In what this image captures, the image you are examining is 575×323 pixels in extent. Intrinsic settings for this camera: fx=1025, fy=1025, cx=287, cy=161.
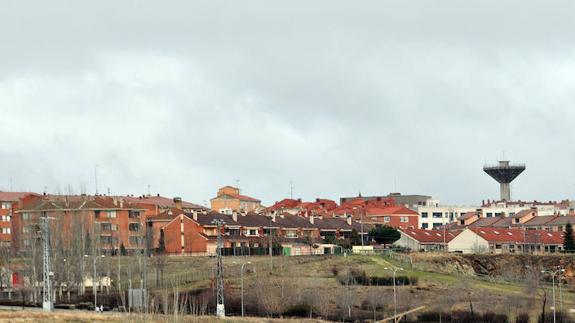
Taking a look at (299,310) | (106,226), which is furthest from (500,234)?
(299,310)

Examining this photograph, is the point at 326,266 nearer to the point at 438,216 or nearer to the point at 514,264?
the point at 514,264

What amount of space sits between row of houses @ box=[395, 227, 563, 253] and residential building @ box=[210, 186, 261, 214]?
4655 centimetres

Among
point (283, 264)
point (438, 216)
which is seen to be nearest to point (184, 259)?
point (283, 264)

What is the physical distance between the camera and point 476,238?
139 m

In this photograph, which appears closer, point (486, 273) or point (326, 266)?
point (326, 266)

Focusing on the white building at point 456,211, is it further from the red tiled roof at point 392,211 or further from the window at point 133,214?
the window at point 133,214

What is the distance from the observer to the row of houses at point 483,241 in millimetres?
136250

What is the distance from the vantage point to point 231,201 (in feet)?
604

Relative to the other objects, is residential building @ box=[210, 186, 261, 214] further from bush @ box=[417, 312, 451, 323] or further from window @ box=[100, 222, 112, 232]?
bush @ box=[417, 312, 451, 323]

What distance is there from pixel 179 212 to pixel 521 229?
50874 millimetres

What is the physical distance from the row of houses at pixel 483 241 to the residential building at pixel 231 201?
46.6 metres

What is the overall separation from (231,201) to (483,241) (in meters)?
59.0

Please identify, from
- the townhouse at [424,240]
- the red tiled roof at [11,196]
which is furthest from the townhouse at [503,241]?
the red tiled roof at [11,196]

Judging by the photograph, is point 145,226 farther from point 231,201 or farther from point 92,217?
point 231,201
